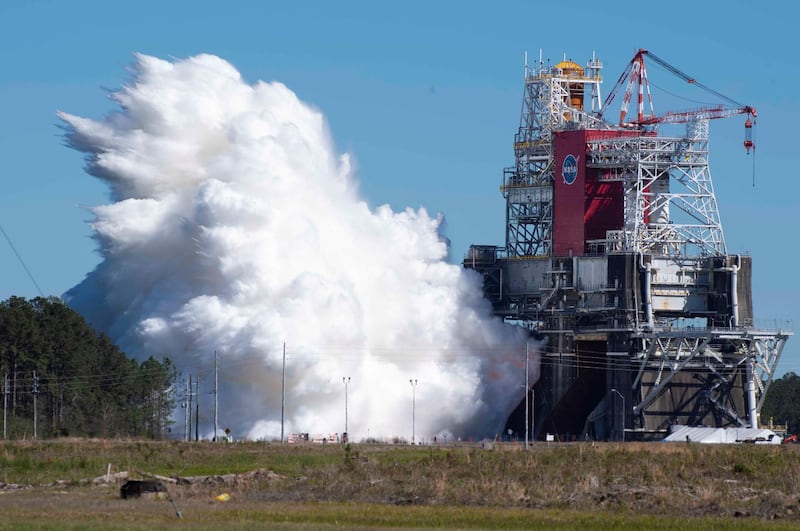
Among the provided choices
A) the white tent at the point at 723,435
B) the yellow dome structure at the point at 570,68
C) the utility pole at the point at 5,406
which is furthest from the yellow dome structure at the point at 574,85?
the utility pole at the point at 5,406

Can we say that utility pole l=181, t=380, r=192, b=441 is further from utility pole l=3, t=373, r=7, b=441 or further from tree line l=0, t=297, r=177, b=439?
utility pole l=3, t=373, r=7, b=441

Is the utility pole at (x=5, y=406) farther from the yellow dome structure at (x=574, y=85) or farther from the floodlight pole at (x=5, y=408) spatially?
the yellow dome structure at (x=574, y=85)

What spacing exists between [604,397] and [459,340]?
46.7ft

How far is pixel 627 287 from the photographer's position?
149500mm

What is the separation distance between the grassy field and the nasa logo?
1891 inches

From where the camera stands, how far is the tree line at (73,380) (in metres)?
153

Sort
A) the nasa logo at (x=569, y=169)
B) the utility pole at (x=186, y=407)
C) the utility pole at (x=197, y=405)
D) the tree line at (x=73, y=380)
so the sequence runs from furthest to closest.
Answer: the nasa logo at (x=569, y=169)
the tree line at (x=73, y=380)
the utility pole at (x=186, y=407)
the utility pole at (x=197, y=405)

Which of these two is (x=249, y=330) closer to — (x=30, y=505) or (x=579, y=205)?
(x=579, y=205)

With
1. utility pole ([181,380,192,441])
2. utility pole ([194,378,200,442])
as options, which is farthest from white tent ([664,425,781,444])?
utility pole ([181,380,192,441])

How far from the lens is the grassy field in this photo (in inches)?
2975

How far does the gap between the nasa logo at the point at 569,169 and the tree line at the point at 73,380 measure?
127 ft

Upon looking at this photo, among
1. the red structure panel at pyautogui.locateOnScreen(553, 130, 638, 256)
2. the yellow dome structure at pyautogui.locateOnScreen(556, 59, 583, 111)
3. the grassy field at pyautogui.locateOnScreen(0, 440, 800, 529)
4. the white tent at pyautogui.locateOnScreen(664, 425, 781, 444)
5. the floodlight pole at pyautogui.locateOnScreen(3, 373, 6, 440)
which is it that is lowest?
the grassy field at pyautogui.locateOnScreen(0, 440, 800, 529)

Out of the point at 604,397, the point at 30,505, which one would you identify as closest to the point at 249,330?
the point at 604,397

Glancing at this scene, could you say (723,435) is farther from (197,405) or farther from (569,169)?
(197,405)
